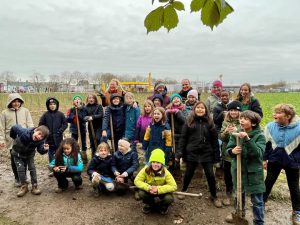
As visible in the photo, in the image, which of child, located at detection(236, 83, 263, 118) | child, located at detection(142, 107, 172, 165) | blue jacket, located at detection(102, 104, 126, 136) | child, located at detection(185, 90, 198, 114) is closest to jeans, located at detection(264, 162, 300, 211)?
child, located at detection(236, 83, 263, 118)

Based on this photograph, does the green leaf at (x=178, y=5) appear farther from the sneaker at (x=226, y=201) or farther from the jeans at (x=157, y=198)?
the sneaker at (x=226, y=201)

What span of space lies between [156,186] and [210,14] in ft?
10.1

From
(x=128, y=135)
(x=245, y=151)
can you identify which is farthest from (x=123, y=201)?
(x=245, y=151)

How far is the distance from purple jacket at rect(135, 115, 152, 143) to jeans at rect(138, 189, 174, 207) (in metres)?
1.38

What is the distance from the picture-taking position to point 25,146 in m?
4.87

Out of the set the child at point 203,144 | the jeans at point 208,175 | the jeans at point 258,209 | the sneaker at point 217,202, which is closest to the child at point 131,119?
the child at point 203,144

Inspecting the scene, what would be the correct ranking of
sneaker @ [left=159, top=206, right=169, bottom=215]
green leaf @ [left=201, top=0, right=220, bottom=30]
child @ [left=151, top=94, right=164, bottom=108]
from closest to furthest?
green leaf @ [left=201, top=0, right=220, bottom=30] → sneaker @ [left=159, top=206, right=169, bottom=215] → child @ [left=151, top=94, right=164, bottom=108]

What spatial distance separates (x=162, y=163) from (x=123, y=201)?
104 cm

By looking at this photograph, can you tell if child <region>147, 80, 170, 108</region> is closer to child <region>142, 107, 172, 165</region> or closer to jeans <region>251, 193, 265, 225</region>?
child <region>142, 107, 172, 165</region>

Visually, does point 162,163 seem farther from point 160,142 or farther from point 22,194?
point 22,194

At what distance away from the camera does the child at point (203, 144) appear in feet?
14.6

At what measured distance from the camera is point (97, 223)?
155 inches

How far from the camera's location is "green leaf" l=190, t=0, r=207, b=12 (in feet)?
4.90

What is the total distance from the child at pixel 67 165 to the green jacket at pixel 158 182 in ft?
4.51
